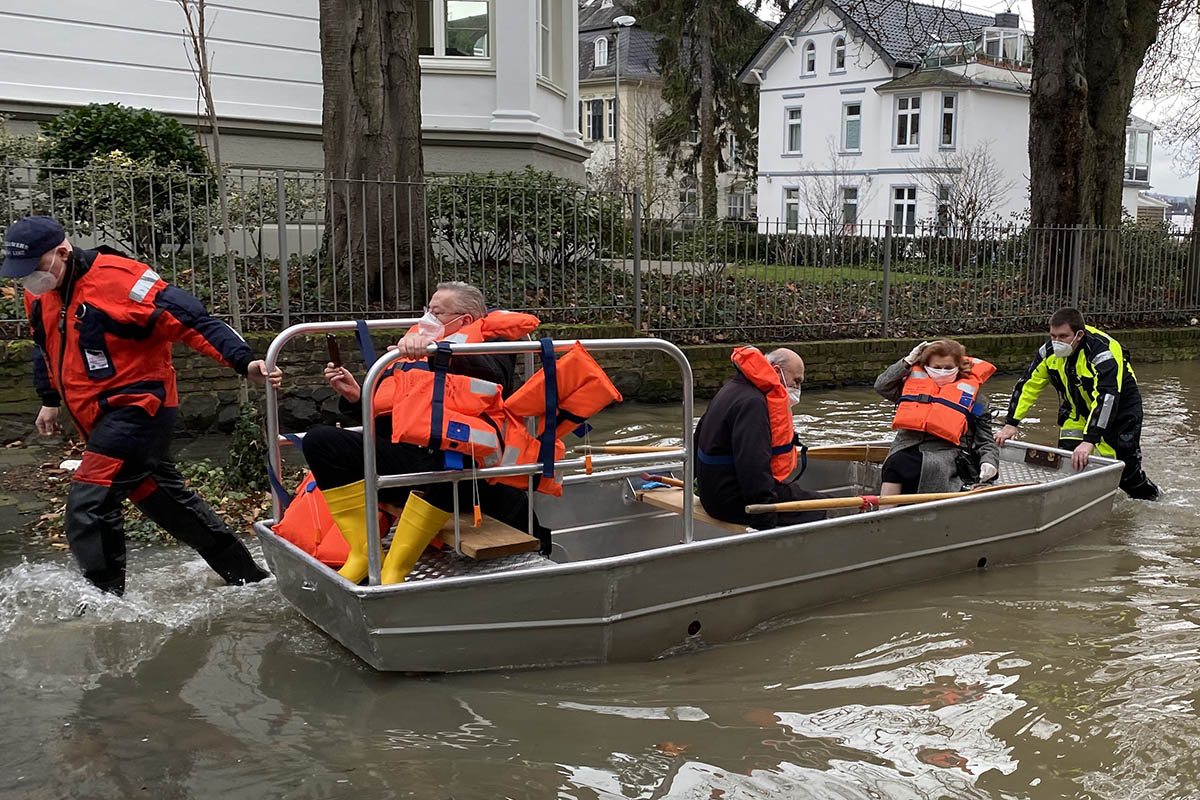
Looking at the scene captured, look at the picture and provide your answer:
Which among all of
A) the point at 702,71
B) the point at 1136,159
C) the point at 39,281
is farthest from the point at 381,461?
the point at 1136,159

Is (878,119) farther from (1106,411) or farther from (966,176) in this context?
(1106,411)

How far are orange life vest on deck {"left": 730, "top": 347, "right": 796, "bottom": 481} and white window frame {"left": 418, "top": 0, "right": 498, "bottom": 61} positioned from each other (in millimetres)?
12938

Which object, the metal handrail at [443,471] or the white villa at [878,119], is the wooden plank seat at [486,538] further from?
the white villa at [878,119]

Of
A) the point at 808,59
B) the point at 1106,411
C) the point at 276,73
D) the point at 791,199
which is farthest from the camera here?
the point at 791,199

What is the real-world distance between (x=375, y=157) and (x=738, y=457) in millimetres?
6685

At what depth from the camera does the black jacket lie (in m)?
5.96

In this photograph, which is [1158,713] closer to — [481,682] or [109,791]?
[481,682]

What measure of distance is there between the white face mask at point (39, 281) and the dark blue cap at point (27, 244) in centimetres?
4

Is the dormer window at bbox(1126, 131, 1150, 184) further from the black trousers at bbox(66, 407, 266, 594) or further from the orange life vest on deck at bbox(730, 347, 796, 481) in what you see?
the black trousers at bbox(66, 407, 266, 594)

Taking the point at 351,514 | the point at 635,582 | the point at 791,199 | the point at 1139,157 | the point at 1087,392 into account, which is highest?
the point at 1139,157

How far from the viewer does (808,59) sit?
48.0 meters

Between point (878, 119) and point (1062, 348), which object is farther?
point (878, 119)

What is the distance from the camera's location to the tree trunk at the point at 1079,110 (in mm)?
Result: 16953

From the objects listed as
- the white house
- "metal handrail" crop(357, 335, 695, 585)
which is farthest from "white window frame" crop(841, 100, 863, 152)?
"metal handrail" crop(357, 335, 695, 585)
